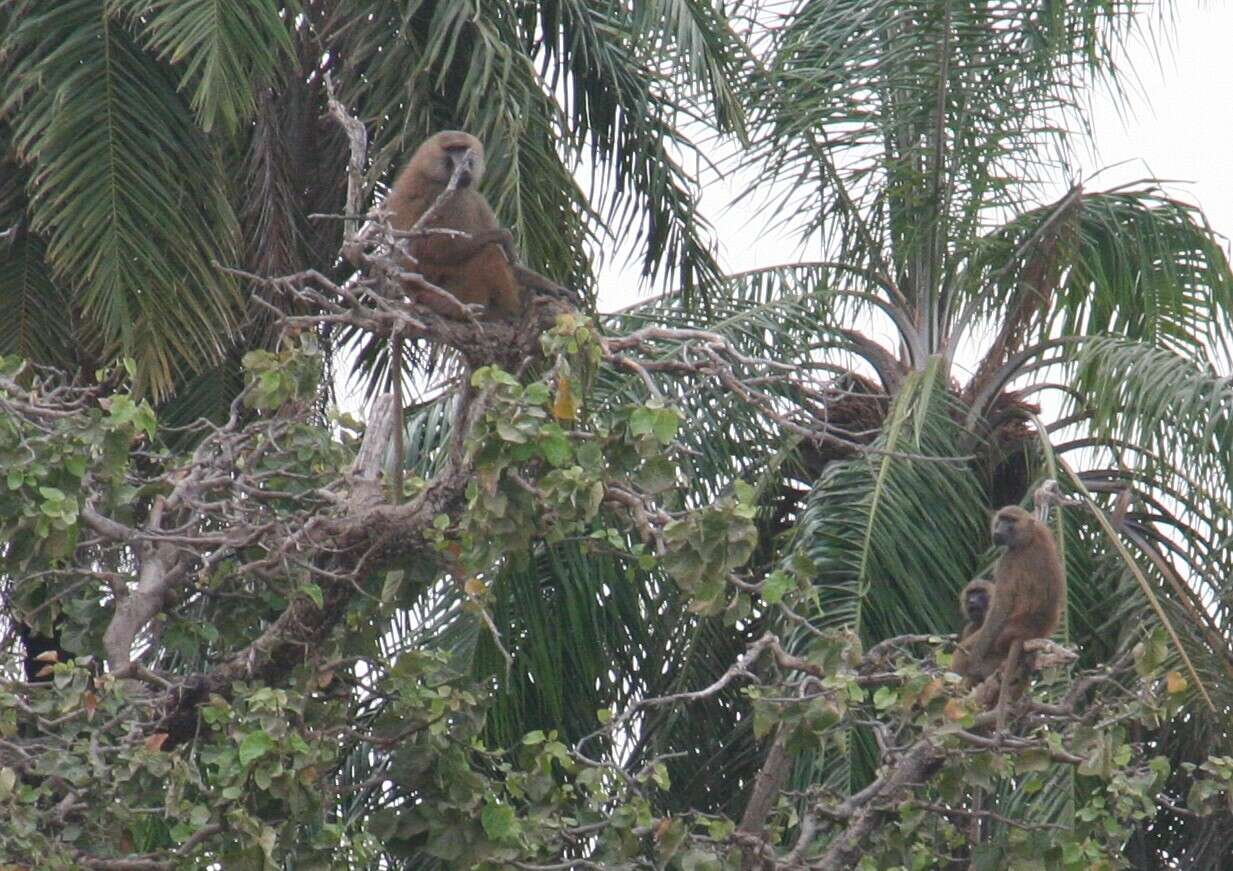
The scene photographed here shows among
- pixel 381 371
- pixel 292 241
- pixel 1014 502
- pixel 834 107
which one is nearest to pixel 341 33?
pixel 292 241

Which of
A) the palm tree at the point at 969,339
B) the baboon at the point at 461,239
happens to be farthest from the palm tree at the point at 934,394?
the baboon at the point at 461,239

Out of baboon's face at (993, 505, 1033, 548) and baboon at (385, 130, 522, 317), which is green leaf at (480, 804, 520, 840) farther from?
baboon's face at (993, 505, 1033, 548)

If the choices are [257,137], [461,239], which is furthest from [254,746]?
[257,137]

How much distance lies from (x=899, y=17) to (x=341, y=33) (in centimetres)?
332

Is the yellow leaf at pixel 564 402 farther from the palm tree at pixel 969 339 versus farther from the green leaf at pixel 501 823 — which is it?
the palm tree at pixel 969 339

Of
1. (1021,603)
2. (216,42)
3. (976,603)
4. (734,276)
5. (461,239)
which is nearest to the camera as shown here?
(461,239)

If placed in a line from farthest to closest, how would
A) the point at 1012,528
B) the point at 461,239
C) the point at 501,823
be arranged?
the point at 1012,528 → the point at 461,239 → the point at 501,823

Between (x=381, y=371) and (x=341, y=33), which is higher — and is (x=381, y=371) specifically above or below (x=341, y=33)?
below

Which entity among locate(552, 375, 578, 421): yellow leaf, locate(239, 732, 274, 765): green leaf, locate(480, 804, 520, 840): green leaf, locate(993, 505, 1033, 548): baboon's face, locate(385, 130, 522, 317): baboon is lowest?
locate(480, 804, 520, 840): green leaf

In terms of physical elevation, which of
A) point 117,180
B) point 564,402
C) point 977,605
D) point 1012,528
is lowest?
point 977,605

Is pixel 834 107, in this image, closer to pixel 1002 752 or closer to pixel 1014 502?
pixel 1014 502

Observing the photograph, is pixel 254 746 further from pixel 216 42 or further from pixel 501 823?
pixel 216 42

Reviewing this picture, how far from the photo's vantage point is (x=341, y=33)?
330 inches

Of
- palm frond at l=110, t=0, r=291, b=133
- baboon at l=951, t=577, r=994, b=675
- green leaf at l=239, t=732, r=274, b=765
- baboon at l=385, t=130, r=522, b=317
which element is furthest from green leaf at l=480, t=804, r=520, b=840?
palm frond at l=110, t=0, r=291, b=133
